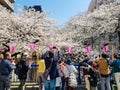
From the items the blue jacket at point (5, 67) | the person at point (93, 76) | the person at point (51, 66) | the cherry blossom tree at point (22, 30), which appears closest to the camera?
the person at point (51, 66)

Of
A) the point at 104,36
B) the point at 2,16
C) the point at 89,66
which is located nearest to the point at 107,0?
the point at 104,36

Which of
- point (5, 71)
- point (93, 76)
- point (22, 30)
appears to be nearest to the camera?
point (5, 71)

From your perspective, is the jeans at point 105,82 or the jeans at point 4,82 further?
the jeans at point 105,82

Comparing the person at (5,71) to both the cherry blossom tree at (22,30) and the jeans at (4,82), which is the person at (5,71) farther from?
the cherry blossom tree at (22,30)

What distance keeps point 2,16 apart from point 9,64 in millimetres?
23932

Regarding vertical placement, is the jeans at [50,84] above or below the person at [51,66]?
below

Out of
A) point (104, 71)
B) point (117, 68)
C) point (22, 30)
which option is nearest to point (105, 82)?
point (104, 71)

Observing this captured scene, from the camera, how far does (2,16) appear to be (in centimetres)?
3278

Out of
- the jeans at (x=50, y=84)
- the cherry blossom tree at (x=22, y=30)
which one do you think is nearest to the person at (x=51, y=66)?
the jeans at (x=50, y=84)

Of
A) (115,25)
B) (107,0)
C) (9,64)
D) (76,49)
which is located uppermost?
(107,0)

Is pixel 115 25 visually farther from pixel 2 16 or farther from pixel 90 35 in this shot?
pixel 2 16

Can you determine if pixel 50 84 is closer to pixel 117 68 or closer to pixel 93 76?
pixel 93 76

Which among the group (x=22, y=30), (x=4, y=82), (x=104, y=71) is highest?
(x=22, y=30)

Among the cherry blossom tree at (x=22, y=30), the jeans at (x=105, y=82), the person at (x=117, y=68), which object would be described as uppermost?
the cherry blossom tree at (x=22, y=30)
